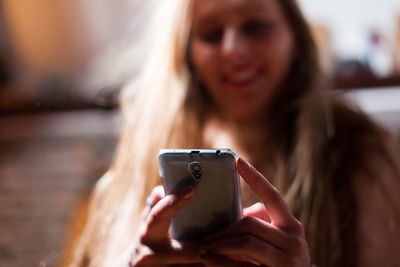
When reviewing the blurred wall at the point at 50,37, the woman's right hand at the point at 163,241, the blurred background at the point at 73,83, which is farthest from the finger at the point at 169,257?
the blurred wall at the point at 50,37

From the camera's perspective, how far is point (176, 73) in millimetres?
719

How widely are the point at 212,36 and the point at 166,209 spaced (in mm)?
339

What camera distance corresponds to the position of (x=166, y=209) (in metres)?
0.34

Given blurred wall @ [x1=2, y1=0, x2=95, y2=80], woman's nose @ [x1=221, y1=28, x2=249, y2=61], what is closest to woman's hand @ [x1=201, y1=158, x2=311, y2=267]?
woman's nose @ [x1=221, y1=28, x2=249, y2=61]

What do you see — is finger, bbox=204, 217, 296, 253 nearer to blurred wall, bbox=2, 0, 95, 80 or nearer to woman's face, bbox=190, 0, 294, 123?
woman's face, bbox=190, 0, 294, 123

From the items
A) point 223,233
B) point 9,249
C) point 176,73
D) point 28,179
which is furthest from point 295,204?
point 28,179

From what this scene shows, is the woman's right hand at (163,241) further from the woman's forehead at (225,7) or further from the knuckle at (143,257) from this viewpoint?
the woman's forehead at (225,7)

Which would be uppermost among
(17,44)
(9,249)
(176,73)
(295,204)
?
(17,44)

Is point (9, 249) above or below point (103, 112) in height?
below

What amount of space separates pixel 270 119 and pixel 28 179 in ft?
2.42

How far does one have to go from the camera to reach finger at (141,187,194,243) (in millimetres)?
341

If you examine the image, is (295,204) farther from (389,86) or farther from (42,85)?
(42,85)

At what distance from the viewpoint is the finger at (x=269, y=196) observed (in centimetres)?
33

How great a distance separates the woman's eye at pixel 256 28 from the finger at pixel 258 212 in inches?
11.1
